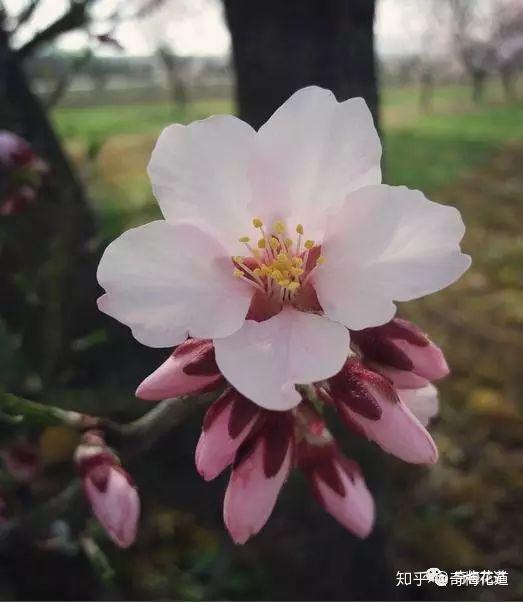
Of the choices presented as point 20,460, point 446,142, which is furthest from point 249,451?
point 446,142

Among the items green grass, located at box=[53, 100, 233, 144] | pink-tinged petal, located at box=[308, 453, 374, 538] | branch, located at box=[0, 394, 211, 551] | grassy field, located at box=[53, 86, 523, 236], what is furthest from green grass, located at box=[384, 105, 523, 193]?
pink-tinged petal, located at box=[308, 453, 374, 538]

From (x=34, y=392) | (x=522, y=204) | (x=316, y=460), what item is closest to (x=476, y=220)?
(x=522, y=204)

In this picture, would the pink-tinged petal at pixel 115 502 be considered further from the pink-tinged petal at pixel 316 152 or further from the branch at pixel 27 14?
the branch at pixel 27 14

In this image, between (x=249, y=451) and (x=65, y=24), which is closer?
(x=249, y=451)

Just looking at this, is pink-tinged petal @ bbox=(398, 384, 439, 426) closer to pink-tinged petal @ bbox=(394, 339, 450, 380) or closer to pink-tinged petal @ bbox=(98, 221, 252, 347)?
pink-tinged petal @ bbox=(394, 339, 450, 380)

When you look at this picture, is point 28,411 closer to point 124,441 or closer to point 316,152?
point 124,441

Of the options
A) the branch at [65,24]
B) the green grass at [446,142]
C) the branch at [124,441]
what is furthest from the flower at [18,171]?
the green grass at [446,142]

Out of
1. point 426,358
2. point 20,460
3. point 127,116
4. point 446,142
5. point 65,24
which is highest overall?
point 65,24

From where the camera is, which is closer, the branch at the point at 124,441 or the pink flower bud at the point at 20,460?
the branch at the point at 124,441

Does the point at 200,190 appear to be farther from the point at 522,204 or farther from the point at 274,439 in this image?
the point at 522,204
